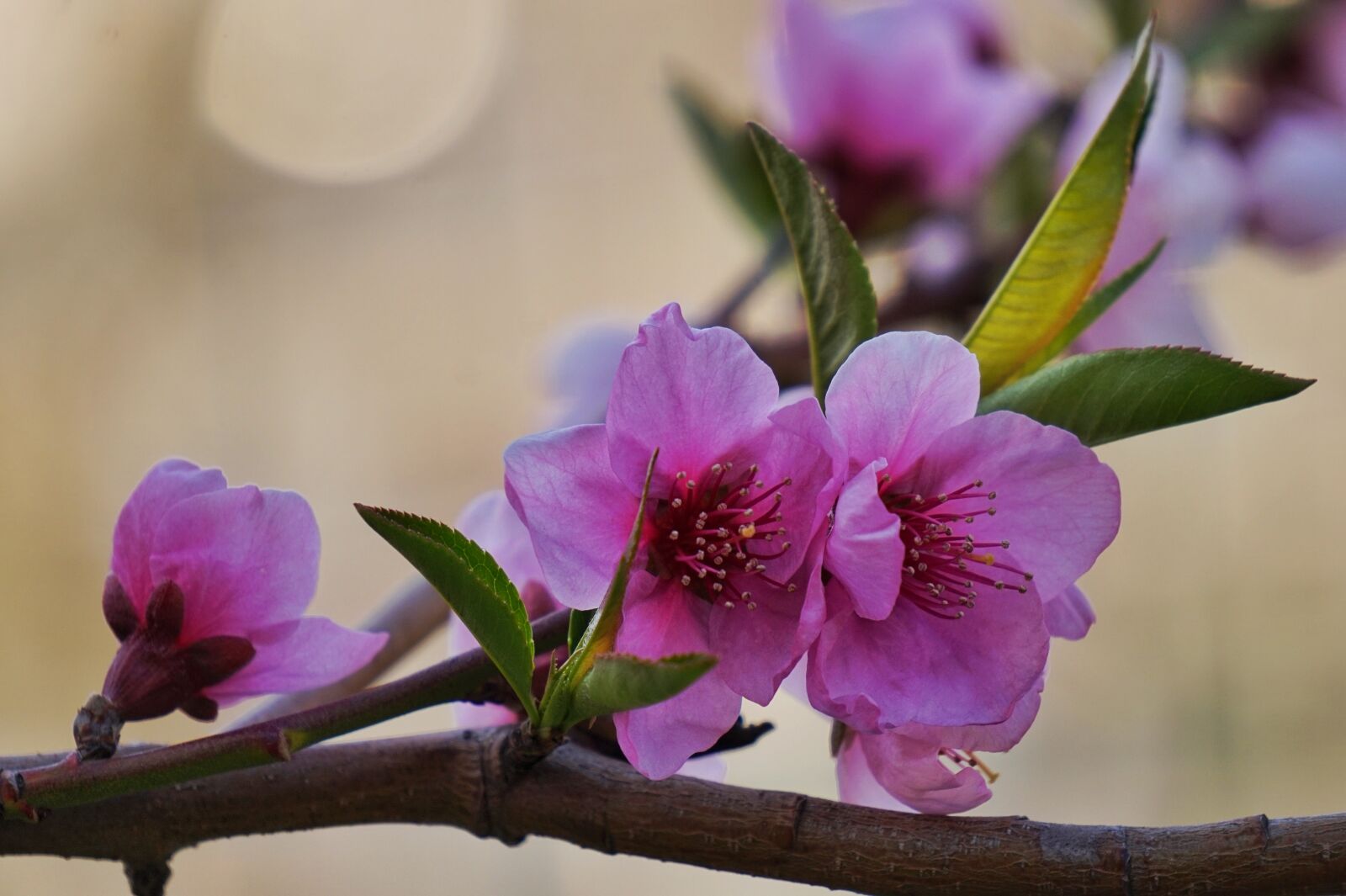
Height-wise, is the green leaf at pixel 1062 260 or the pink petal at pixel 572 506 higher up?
the green leaf at pixel 1062 260

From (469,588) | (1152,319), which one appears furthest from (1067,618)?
(1152,319)

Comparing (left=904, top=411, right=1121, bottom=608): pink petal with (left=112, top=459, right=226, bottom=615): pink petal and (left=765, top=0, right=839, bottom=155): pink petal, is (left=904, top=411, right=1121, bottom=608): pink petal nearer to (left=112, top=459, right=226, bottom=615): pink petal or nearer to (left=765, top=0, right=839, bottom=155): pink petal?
(left=112, top=459, right=226, bottom=615): pink petal

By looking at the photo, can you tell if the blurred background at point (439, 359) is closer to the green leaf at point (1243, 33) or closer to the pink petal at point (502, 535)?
the green leaf at point (1243, 33)

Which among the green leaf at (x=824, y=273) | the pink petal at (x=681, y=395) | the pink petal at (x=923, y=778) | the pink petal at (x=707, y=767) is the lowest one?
the pink petal at (x=923, y=778)

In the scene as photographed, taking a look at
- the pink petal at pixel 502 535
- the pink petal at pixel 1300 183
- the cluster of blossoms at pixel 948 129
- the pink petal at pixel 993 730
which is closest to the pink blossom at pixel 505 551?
the pink petal at pixel 502 535

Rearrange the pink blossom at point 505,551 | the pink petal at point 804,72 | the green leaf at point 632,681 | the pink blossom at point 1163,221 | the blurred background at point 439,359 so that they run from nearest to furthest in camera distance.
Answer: the green leaf at point 632,681
the pink blossom at point 505,551
the pink blossom at point 1163,221
the pink petal at point 804,72
the blurred background at point 439,359

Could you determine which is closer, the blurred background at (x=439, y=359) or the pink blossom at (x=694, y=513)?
the pink blossom at (x=694, y=513)

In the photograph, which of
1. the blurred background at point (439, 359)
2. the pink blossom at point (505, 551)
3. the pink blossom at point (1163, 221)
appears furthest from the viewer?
the blurred background at point (439, 359)
